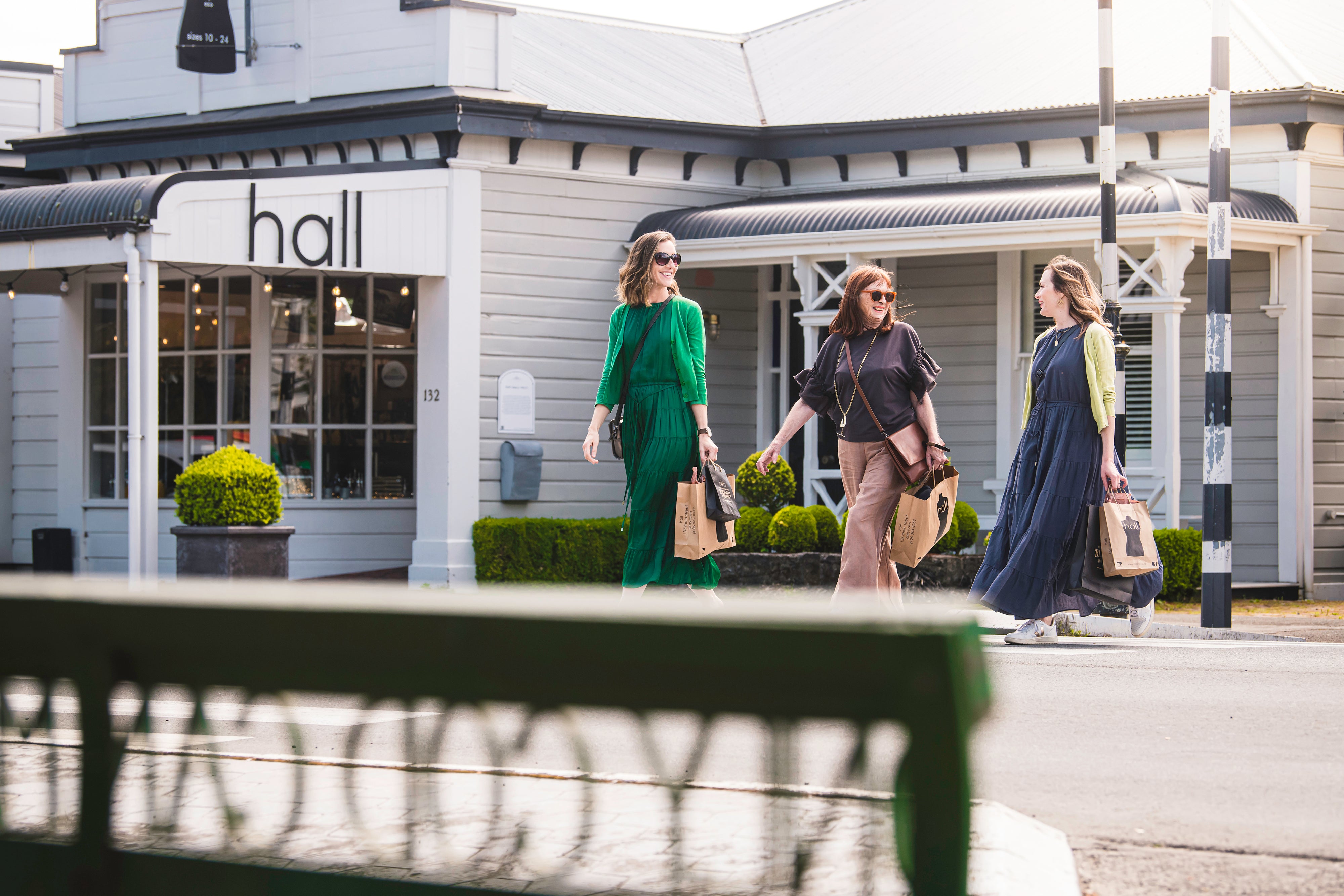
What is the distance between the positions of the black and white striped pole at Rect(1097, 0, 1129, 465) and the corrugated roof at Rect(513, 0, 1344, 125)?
113 inches

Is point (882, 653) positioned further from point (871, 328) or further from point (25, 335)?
point (25, 335)

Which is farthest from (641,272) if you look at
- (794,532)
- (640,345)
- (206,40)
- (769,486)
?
(206,40)

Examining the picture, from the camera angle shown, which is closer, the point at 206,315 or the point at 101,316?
the point at 206,315

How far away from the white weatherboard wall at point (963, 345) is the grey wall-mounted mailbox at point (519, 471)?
12.9 ft

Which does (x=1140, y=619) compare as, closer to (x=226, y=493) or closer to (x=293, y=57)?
(x=226, y=493)

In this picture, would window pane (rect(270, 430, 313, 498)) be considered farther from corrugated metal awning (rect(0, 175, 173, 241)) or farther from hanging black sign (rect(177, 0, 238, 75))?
hanging black sign (rect(177, 0, 238, 75))

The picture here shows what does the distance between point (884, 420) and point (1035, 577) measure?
1135mm

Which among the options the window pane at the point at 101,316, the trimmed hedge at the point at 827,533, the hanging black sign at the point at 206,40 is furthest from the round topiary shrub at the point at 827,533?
the window pane at the point at 101,316

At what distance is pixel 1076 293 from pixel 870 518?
1623mm

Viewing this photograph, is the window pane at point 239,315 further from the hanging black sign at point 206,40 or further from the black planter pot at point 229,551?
the black planter pot at point 229,551

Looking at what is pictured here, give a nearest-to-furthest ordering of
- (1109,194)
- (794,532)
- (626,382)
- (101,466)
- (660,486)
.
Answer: (660,486)
(626,382)
(1109,194)
(794,532)
(101,466)

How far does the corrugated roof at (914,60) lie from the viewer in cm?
1349

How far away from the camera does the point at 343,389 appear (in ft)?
45.5

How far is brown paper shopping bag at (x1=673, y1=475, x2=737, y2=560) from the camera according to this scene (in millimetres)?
6785
